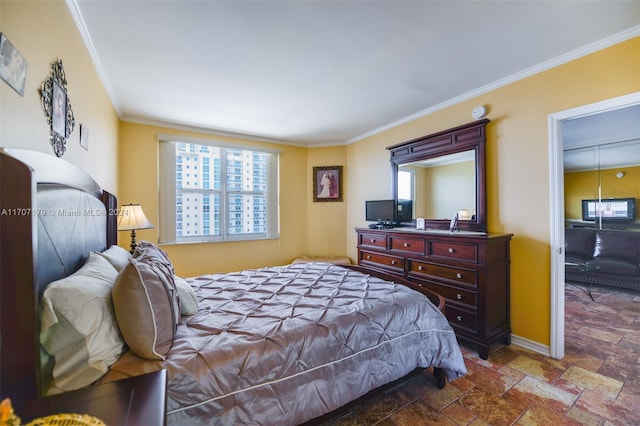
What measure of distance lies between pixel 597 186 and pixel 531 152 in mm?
4247

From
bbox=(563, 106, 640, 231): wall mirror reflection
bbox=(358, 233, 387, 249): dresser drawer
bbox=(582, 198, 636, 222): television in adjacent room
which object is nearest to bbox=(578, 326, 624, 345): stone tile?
bbox=(358, 233, 387, 249): dresser drawer

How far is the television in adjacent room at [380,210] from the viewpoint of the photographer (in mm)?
3684

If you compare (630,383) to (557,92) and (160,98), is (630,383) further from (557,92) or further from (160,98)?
(160,98)

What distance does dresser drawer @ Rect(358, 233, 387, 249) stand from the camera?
3.24m

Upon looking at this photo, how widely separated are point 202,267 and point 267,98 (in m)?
2.63

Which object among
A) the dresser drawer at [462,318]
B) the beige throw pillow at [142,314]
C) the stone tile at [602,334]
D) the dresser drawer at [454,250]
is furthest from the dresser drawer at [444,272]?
the beige throw pillow at [142,314]

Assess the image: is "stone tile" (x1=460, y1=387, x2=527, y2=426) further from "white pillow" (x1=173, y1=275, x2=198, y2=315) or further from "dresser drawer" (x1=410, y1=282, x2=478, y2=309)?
"white pillow" (x1=173, y1=275, x2=198, y2=315)

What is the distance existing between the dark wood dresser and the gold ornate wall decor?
9.64ft

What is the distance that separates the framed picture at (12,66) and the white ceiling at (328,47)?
2.86 ft

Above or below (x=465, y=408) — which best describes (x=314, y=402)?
above

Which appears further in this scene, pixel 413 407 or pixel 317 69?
pixel 317 69

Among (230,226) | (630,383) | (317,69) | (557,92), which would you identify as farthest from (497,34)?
(230,226)

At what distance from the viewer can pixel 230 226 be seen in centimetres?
422

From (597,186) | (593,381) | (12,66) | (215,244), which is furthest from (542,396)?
(597,186)
